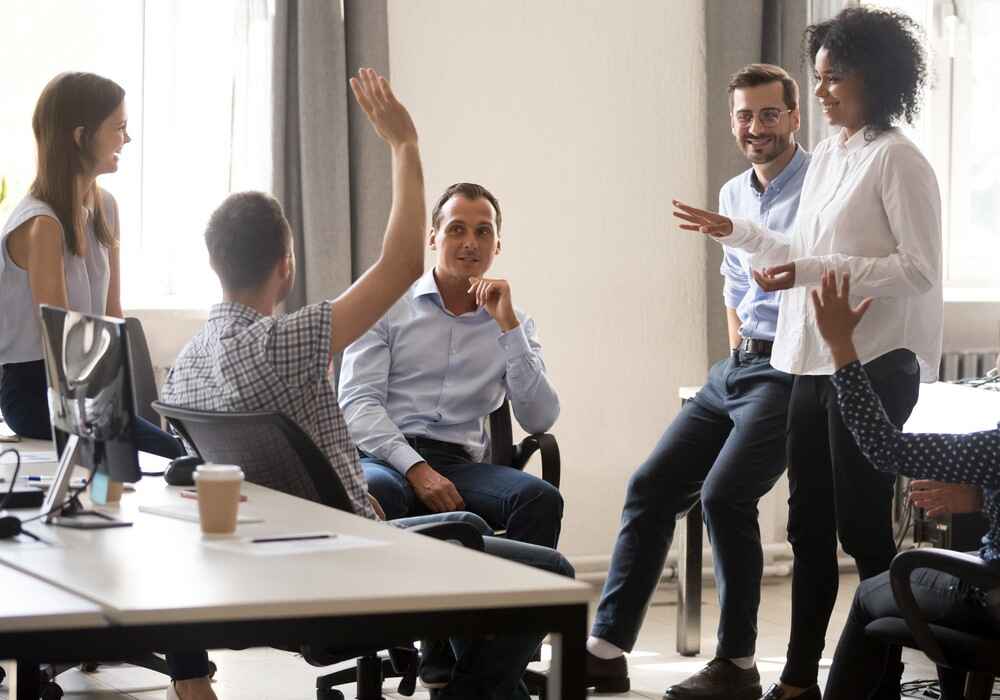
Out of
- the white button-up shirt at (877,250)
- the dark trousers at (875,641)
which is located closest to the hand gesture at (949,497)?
the dark trousers at (875,641)

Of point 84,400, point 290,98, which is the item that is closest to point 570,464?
point 290,98

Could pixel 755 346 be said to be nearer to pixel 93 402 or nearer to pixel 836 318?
pixel 836 318

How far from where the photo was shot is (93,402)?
1.93 metres

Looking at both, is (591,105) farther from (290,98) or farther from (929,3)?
(929,3)

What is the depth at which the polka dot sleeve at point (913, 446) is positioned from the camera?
230 cm

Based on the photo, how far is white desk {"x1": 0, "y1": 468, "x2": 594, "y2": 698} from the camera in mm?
1398

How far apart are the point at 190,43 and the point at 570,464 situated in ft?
6.35

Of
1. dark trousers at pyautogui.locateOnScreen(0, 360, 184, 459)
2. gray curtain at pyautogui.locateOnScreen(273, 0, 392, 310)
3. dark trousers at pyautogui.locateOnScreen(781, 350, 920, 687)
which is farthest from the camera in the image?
gray curtain at pyautogui.locateOnScreen(273, 0, 392, 310)

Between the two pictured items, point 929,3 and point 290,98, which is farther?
point 929,3

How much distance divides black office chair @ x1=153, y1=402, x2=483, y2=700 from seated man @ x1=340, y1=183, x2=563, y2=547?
102cm

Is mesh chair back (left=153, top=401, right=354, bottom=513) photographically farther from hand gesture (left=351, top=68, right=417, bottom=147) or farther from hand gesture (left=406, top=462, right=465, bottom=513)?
hand gesture (left=406, top=462, right=465, bottom=513)

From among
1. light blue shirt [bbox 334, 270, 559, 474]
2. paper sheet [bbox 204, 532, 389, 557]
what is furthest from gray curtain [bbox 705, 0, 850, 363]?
paper sheet [bbox 204, 532, 389, 557]

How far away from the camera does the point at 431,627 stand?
1.48m

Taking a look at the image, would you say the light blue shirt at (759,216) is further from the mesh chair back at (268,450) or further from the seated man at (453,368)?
the mesh chair back at (268,450)
